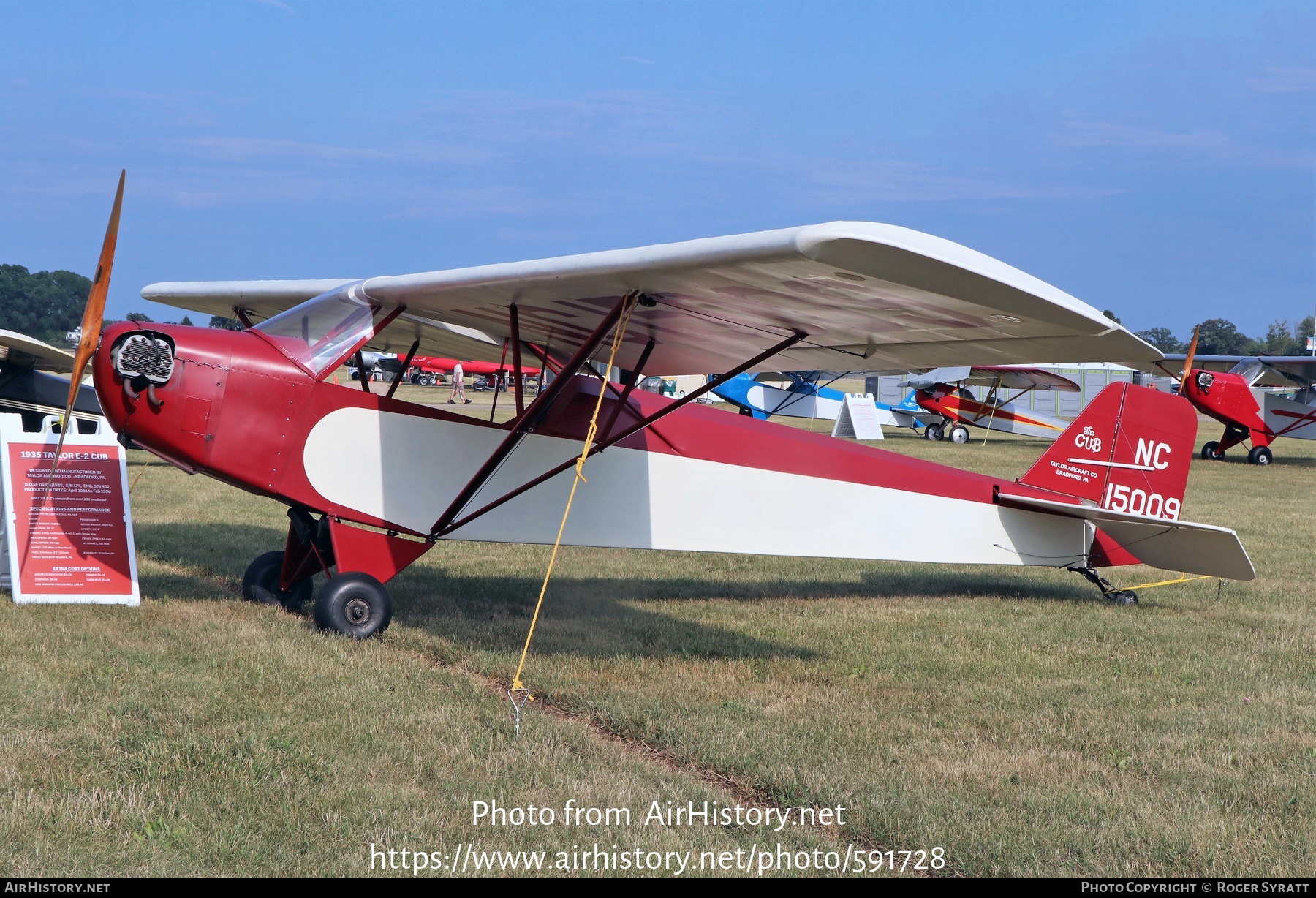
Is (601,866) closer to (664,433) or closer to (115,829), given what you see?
(115,829)

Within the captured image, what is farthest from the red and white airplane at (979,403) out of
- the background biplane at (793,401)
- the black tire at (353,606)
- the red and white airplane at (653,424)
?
the black tire at (353,606)

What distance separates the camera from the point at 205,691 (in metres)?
4.61

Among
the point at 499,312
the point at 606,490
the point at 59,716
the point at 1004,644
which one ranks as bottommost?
the point at 59,716

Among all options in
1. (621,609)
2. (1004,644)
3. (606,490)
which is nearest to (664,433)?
(606,490)

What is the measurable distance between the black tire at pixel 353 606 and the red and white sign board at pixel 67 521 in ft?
4.92

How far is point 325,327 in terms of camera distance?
6.00 m

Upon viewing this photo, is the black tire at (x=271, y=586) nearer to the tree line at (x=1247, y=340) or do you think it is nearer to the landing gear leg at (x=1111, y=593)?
the landing gear leg at (x=1111, y=593)

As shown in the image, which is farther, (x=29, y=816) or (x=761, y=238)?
(x=761, y=238)

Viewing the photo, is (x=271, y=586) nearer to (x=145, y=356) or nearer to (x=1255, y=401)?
(x=145, y=356)

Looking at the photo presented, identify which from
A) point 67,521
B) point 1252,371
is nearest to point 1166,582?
point 67,521

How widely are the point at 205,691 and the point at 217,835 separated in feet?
5.25

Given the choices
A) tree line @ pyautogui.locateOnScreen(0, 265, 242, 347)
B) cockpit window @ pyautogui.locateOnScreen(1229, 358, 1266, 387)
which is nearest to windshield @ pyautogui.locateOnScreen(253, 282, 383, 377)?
cockpit window @ pyautogui.locateOnScreen(1229, 358, 1266, 387)

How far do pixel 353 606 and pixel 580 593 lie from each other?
2.40 m

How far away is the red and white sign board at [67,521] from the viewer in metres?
6.26
